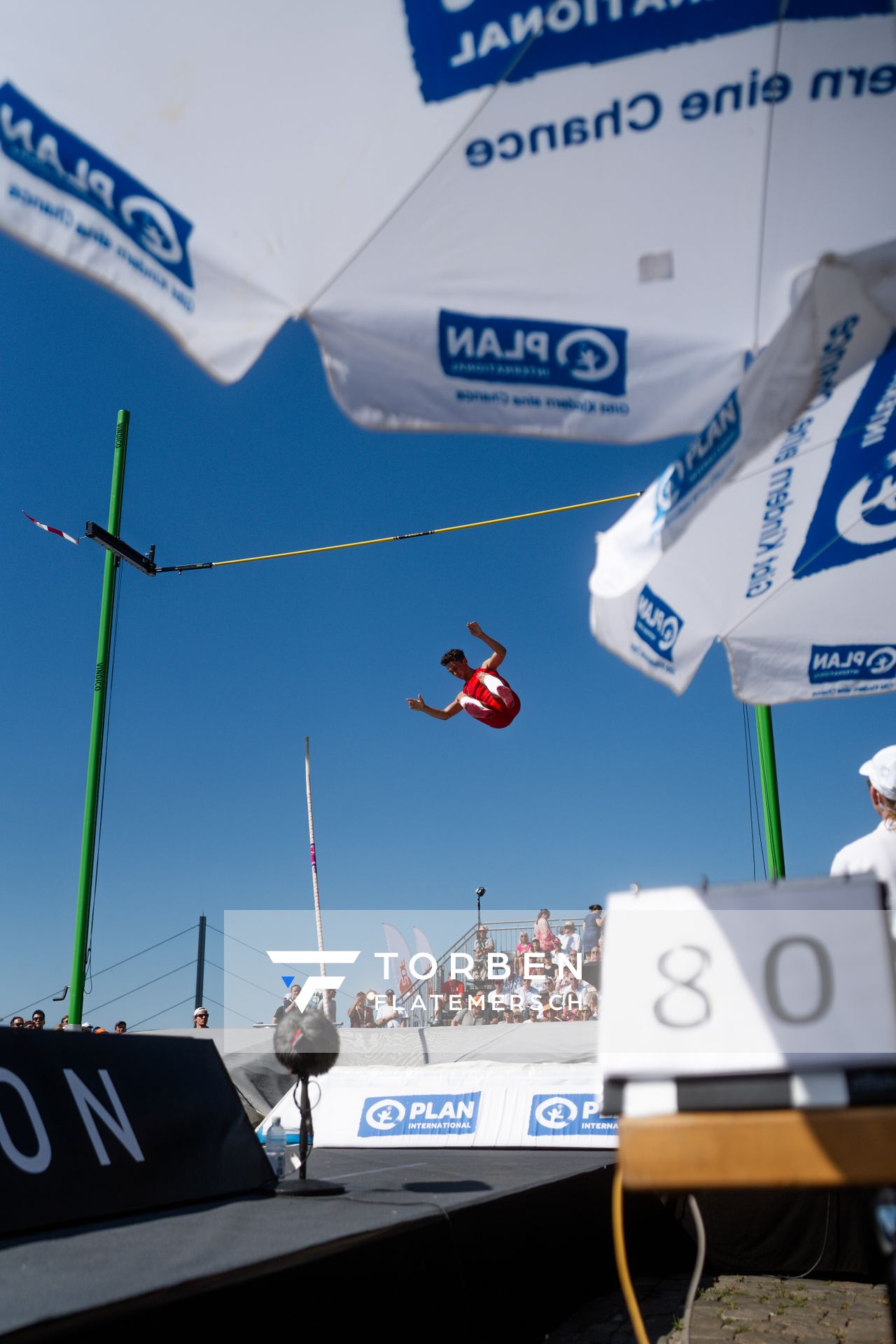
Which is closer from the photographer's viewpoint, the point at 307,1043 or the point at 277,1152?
the point at 307,1043

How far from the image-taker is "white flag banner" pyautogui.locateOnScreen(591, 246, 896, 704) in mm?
1953

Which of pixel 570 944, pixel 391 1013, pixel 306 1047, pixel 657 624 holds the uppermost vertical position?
pixel 657 624

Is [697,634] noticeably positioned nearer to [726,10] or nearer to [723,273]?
[723,273]

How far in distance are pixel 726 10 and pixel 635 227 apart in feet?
1.43

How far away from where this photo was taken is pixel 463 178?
7.24 ft

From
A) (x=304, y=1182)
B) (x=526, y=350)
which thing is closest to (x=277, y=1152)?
(x=304, y=1182)

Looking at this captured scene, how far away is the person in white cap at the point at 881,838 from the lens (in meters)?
3.68

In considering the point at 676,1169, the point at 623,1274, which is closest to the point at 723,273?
the point at 676,1169

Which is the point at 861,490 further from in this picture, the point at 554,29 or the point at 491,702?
the point at 491,702

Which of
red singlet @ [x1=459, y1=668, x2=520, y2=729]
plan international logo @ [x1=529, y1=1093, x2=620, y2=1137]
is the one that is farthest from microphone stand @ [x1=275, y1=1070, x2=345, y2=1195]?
plan international logo @ [x1=529, y1=1093, x2=620, y2=1137]

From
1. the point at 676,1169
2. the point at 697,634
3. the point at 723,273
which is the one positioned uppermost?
the point at 723,273

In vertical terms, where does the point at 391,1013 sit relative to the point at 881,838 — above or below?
below

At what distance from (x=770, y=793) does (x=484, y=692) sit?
A: 2294 mm

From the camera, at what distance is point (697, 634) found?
3.54m
